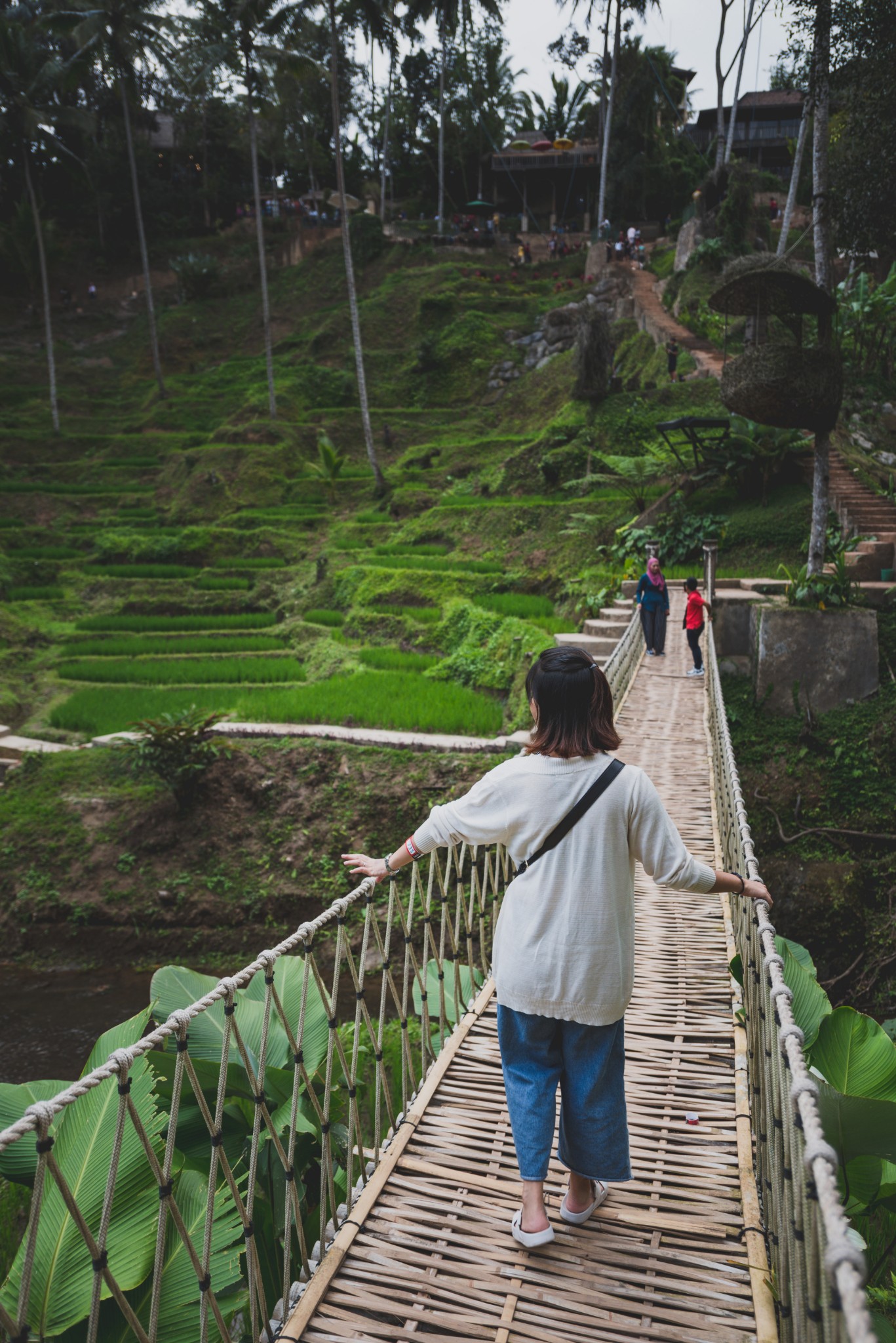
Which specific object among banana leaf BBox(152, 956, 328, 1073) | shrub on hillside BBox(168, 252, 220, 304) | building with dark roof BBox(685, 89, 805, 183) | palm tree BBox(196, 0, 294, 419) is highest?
building with dark roof BBox(685, 89, 805, 183)

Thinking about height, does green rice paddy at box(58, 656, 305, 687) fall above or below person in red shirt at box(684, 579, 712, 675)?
below

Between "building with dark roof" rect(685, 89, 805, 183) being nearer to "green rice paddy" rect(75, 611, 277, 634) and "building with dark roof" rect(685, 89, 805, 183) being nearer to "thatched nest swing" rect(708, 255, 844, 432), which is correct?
"thatched nest swing" rect(708, 255, 844, 432)

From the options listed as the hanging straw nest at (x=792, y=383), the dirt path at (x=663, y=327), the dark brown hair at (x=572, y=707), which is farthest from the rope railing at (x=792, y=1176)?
the dirt path at (x=663, y=327)

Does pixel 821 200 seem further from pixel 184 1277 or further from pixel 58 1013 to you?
pixel 58 1013

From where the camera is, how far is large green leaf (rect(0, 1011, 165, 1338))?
1.84 metres

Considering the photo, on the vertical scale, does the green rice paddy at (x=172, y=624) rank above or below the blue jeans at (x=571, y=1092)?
below

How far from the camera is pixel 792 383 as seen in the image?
926cm

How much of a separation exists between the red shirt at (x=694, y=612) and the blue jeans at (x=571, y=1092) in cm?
694

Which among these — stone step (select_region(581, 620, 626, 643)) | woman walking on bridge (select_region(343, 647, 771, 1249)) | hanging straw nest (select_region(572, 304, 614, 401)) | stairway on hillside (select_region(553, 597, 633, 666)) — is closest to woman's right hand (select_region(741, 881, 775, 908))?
woman walking on bridge (select_region(343, 647, 771, 1249))

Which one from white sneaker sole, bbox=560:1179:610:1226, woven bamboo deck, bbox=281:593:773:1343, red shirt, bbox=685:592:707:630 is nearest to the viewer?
woven bamboo deck, bbox=281:593:773:1343

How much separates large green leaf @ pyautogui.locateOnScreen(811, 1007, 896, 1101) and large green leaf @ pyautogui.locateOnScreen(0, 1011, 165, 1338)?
6.26ft

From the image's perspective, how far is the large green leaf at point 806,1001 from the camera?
2.79 metres

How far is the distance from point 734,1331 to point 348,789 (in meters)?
6.79

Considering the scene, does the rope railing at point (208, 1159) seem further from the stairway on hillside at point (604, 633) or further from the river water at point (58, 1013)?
the stairway on hillside at point (604, 633)
